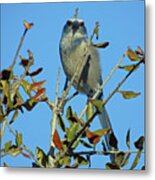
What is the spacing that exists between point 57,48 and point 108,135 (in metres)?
0.40

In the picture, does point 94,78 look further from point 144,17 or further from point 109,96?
point 144,17

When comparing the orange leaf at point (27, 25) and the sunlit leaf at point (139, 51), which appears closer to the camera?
the sunlit leaf at point (139, 51)

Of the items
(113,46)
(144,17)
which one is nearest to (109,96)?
(113,46)

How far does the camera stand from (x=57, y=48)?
2016 millimetres

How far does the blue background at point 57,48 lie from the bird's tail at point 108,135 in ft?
0.06

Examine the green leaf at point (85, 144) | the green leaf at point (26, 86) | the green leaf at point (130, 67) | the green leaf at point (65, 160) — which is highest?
the green leaf at point (130, 67)

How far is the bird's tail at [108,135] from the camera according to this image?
1.96 m

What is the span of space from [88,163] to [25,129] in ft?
0.93

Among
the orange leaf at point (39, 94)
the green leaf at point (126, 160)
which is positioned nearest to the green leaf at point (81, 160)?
the green leaf at point (126, 160)

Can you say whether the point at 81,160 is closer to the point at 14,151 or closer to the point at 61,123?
the point at 61,123

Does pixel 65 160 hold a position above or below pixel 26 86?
below

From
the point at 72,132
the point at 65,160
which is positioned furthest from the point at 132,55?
the point at 65,160

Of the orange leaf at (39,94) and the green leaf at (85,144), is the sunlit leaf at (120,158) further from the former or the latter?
the orange leaf at (39,94)

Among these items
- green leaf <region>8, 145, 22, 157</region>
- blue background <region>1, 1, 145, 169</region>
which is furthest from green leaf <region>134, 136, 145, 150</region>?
green leaf <region>8, 145, 22, 157</region>
